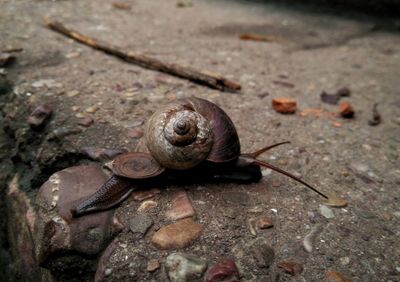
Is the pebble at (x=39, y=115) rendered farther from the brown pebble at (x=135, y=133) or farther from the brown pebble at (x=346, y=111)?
the brown pebble at (x=346, y=111)

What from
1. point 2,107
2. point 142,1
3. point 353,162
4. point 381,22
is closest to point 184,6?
point 142,1

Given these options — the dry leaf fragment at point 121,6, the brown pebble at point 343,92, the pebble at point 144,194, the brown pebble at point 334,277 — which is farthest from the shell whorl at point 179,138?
the dry leaf fragment at point 121,6

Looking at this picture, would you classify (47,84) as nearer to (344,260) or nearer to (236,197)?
(236,197)

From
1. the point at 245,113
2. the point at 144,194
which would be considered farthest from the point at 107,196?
the point at 245,113

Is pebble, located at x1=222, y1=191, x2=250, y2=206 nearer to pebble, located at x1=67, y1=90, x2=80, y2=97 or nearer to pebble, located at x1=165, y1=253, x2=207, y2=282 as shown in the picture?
pebble, located at x1=165, y1=253, x2=207, y2=282

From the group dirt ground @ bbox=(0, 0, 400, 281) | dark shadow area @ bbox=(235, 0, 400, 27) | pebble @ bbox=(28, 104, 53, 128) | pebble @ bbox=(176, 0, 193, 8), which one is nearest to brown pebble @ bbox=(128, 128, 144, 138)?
dirt ground @ bbox=(0, 0, 400, 281)

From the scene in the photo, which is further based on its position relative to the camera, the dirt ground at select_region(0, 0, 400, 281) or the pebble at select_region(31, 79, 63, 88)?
the pebble at select_region(31, 79, 63, 88)
